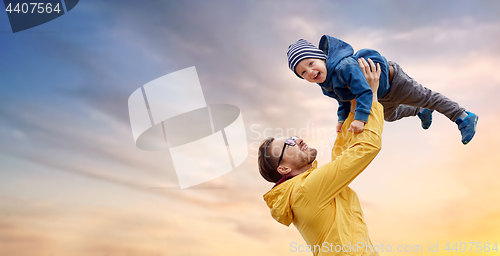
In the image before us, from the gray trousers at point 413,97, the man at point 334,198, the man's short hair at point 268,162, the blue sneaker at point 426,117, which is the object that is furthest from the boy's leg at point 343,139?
the blue sneaker at point 426,117

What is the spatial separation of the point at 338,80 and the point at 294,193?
49.8 inches

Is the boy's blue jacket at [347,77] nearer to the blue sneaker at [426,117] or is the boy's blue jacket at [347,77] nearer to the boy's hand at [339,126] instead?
the boy's hand at [339,126]

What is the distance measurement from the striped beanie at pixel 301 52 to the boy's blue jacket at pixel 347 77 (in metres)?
0.12

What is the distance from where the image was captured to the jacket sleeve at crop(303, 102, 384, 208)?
10.7ft

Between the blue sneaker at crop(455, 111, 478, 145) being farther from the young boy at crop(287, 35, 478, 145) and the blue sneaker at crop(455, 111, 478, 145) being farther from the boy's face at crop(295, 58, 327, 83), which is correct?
the boy's face at crop(295, 58, 327, 83)

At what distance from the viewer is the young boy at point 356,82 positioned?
357cm

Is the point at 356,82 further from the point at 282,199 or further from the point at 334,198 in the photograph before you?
the point at 282,199

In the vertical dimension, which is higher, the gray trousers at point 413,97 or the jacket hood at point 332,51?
the jacket hood at point 332,51

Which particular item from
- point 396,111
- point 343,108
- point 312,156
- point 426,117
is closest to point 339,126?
point 343,108

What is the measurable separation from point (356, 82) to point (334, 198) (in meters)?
1.15

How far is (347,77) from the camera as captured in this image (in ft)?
12.0

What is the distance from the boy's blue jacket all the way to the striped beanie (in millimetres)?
124

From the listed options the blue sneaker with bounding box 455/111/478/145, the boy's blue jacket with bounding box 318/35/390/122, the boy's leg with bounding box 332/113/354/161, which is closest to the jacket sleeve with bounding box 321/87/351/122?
the boy's blue jacket with bounding box 318/35/390/122

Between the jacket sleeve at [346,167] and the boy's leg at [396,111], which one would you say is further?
the boy's leg at [396,111]
